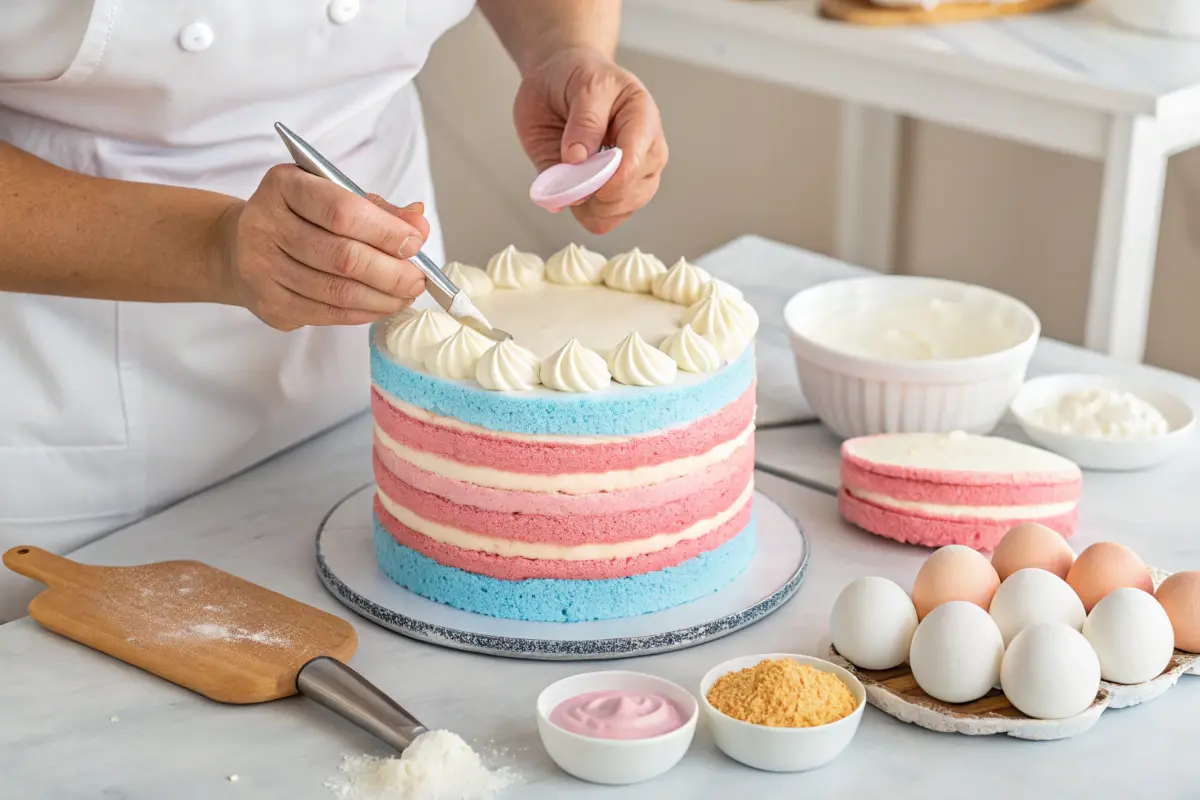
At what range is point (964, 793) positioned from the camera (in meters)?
1.09

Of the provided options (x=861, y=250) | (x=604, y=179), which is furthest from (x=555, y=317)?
(x=861, y=250)

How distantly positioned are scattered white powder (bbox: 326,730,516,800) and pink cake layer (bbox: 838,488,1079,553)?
20.7 inches

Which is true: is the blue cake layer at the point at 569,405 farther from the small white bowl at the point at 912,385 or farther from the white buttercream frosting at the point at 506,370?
the small white bowl at the point at 912,385

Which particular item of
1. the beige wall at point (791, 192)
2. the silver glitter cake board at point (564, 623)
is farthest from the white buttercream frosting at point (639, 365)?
the beige wall at point (791, 192)

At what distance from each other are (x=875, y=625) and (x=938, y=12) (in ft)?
5.88

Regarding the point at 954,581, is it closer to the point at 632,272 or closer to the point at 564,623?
the point at 564,623

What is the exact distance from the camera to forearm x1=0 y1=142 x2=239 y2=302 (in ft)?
4.35

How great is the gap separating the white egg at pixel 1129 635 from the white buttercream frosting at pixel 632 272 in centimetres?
57

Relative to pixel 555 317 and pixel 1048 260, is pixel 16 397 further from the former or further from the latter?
pixel 1048 260

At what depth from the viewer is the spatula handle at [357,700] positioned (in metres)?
1.13

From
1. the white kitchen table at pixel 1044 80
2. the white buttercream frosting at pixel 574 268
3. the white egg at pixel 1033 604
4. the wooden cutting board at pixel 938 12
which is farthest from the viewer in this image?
the wooden cutting board at pixel 938 12

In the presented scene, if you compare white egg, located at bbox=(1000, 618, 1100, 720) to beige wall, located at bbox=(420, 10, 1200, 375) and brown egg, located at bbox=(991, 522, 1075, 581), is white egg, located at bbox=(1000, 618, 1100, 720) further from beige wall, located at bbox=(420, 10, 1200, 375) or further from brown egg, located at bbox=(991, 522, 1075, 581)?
beige wall, located at bbox=(420, 10, 1200, 375)

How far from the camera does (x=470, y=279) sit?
4.90 feet

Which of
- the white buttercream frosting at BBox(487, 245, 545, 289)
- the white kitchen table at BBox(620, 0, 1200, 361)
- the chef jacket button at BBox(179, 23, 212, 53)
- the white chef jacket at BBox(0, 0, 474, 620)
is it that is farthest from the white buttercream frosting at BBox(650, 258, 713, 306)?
the white kitchen table at BBox(620, 0, 1200, 361)
